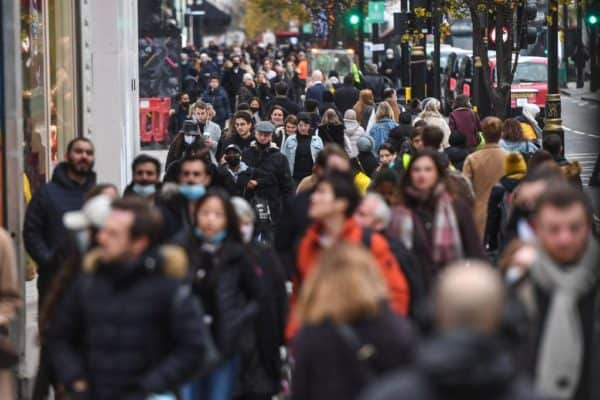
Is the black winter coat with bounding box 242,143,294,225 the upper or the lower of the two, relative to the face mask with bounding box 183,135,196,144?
lower

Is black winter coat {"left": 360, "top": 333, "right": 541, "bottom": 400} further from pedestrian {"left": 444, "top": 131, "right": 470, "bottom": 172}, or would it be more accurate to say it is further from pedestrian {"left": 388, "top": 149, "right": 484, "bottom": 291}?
pedestrian {"left": 444, "top": 131, "right": 470, "bottom": 172}

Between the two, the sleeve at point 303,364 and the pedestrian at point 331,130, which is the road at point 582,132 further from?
the sleeve at point 303,364

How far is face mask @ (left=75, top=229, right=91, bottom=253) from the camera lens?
8578 millimetres

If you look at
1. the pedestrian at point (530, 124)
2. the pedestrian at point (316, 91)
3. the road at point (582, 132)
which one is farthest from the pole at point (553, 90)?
the pedestrian at point (316, 91)

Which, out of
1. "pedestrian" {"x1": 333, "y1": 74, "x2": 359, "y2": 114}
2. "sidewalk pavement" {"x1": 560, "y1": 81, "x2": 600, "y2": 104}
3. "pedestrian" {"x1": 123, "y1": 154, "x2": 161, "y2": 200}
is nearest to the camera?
"pedestrian" {"x1": 123, "y1": 154, "x2": 161, "y2": 200}

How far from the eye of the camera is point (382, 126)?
21.8 m

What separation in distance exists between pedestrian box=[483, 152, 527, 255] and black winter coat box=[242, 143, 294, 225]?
3192 millimetres

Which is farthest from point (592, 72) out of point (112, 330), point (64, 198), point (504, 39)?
point (112, 330)

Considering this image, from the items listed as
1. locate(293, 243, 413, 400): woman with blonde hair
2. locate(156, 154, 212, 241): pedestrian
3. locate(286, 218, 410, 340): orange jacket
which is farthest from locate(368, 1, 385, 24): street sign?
locate(293, 243, 413, 400): woman with blonde hair

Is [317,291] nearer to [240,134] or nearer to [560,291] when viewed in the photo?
[560,291]

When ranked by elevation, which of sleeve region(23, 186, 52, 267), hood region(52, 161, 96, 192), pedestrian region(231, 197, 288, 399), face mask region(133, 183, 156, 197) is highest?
hood region(52, 161, 96, 192)

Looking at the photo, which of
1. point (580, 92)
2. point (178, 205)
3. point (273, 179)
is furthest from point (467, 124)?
point (580, 92)

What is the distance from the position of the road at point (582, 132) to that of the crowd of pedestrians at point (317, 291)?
1703cm

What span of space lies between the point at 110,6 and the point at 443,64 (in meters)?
39.1
